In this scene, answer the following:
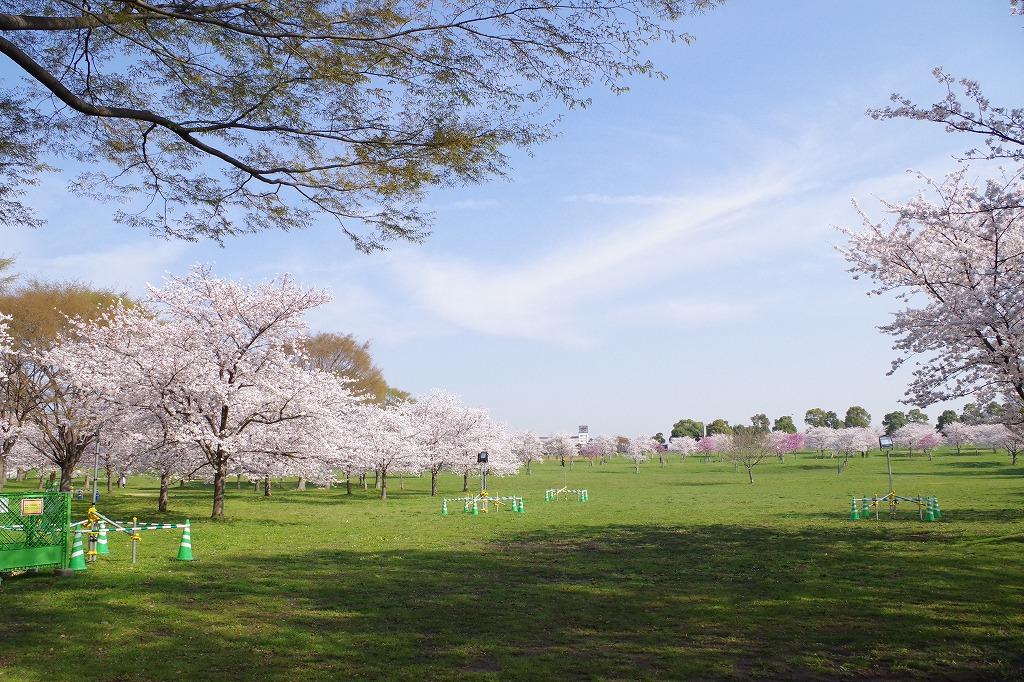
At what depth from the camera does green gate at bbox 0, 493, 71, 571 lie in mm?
12297

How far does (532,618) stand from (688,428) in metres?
185

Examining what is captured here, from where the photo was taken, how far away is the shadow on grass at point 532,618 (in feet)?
24.8

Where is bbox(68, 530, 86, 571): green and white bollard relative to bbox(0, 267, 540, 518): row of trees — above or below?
below

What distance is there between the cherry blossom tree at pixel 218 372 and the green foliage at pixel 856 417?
6573 inches

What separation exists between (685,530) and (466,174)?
1676 cm

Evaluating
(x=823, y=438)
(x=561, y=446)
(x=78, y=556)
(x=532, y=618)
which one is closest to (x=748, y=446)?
(x=532, y=618)

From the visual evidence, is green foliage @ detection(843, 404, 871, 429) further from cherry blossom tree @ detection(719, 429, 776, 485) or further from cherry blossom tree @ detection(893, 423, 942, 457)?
cherry blossom tree @ detection(719, 429, 776, 485)

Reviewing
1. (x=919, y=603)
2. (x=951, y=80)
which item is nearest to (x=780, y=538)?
(x=919, y=603)

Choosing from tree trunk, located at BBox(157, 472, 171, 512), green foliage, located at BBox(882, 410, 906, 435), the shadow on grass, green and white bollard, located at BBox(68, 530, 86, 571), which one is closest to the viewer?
the shadow on grass

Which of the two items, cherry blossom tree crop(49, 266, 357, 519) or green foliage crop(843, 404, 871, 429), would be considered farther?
green foliage crop(843, 404, 871, 429)

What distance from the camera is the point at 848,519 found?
83.3 feet

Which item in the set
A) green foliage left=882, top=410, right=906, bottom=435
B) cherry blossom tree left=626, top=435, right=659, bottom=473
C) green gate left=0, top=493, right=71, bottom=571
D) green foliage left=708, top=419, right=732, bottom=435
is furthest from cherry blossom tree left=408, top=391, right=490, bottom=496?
green foliage left=882, top=410, right=906, bottom=435

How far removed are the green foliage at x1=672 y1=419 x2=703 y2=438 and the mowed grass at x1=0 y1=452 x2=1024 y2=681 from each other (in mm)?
168776

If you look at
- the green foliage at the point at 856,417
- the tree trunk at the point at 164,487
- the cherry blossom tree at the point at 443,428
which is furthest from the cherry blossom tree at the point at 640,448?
the tree trunk at the point at 164,487
